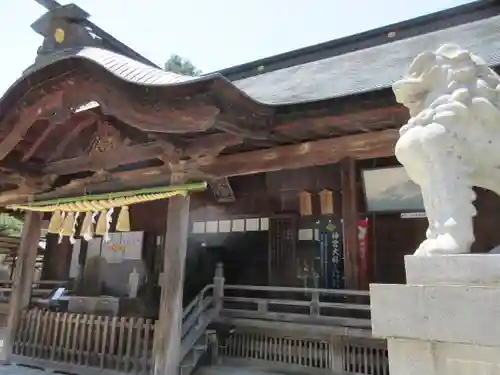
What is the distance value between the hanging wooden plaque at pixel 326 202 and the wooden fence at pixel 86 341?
4.07 meters

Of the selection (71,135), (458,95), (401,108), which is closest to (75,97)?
(71,135)

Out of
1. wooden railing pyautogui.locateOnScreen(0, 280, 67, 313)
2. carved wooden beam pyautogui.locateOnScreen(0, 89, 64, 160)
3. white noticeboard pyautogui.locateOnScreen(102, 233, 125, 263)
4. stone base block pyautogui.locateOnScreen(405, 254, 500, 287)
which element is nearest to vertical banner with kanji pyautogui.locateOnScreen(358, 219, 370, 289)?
stone base block pyautogui.locateOnScreen(405, 254, 500, 287)

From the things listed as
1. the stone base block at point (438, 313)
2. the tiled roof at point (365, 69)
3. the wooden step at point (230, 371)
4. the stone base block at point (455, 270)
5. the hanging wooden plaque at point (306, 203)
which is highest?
the tiled roof at point (365, 69)

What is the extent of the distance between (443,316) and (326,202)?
20.3 feet

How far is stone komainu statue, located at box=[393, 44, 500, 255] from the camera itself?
225 centimetres

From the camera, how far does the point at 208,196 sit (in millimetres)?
10031

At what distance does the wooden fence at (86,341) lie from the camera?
6078 millimetres

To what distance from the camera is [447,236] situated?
2205 millimetres

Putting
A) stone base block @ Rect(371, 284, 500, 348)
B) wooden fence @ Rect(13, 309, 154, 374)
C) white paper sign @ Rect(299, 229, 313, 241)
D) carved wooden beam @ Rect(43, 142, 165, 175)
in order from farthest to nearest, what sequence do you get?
white paper sign @ Rect(299, 229, 313, 241)
carved wooden beam @ Rect(43, 142, 165, 175)
wooden fence @ Rect(13, 309, 154, 374)
stone base block @ Rect(371, 284, 500, 348)

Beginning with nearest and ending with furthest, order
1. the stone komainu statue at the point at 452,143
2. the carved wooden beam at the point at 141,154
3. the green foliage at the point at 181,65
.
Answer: the stone komainu statue at the point at 452,143, the carved wooden beam at the point at 141,154, the green foliage at the point at 181,65

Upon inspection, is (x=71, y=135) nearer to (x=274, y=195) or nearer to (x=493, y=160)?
(x=274, y=195)

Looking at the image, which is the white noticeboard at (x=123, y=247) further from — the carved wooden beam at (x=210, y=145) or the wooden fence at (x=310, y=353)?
the carved wooden beam at (x=210, y=145)

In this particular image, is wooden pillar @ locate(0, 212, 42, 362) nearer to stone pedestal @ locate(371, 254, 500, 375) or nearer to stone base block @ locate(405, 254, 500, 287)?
stone pedestal @ locate(371, 254, 500, 375)

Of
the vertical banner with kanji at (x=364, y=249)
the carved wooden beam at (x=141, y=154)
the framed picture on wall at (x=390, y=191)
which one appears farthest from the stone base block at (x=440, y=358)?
the vertical banner with kanji at (x=364, y=249)
